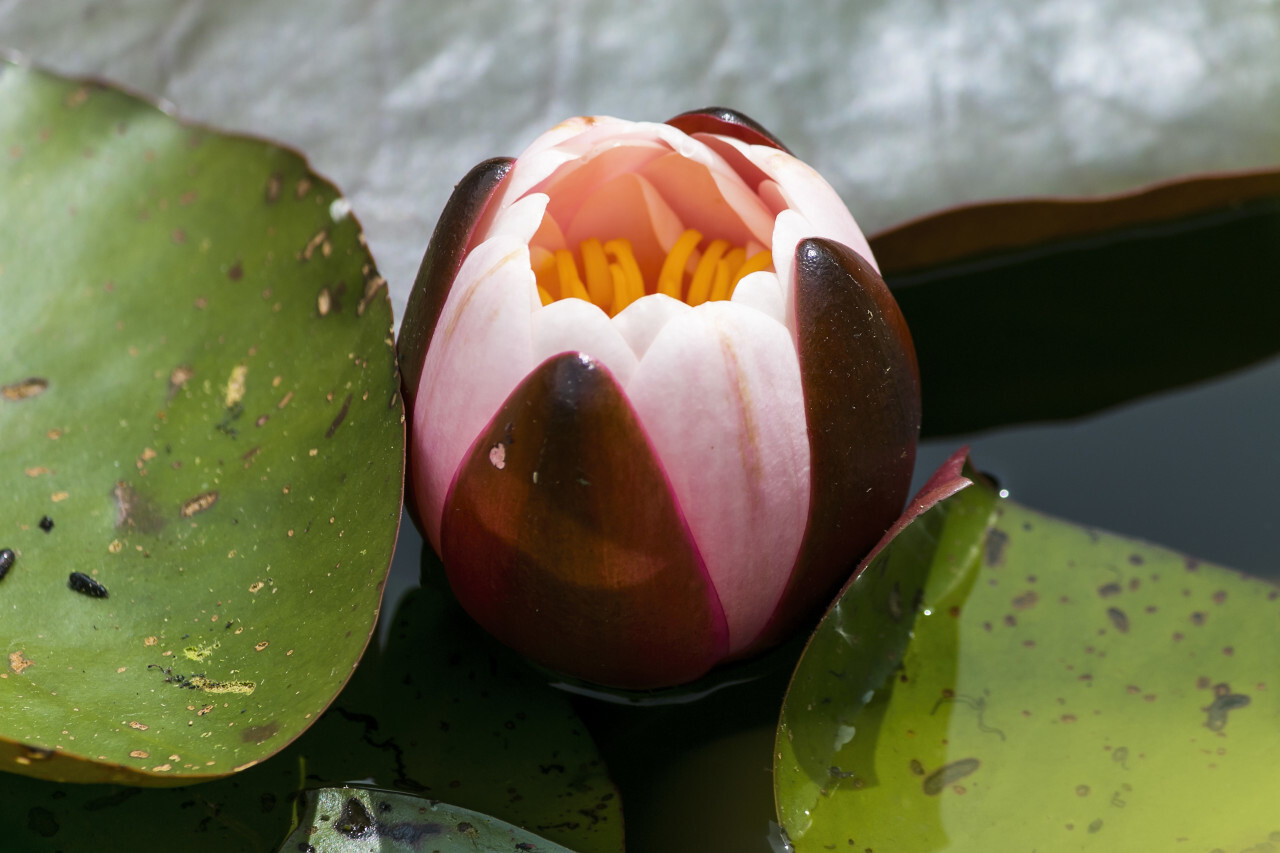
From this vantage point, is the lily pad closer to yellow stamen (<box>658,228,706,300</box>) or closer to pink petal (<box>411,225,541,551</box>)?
yellow stamen (<box>658,228,706,300</box>)

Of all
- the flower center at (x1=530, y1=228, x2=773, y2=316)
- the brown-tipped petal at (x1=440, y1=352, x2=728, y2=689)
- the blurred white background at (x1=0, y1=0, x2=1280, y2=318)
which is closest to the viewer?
the brown-tipped petal at (x1=440, y1=352, x2=728, y2=689)

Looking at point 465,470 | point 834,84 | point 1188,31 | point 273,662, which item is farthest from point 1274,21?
point 273,662

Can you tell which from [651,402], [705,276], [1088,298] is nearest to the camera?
[651,402]

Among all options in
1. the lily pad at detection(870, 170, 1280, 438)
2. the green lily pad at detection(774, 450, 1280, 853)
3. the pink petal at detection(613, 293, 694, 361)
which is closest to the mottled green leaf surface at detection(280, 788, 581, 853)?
the green lily pad at detection(774, 450, 1280, 853)

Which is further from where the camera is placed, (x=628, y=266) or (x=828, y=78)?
(x=828, y=78)

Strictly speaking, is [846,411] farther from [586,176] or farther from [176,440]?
[176,440]

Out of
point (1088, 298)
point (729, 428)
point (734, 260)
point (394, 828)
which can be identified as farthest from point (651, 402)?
point (1088, 298)
